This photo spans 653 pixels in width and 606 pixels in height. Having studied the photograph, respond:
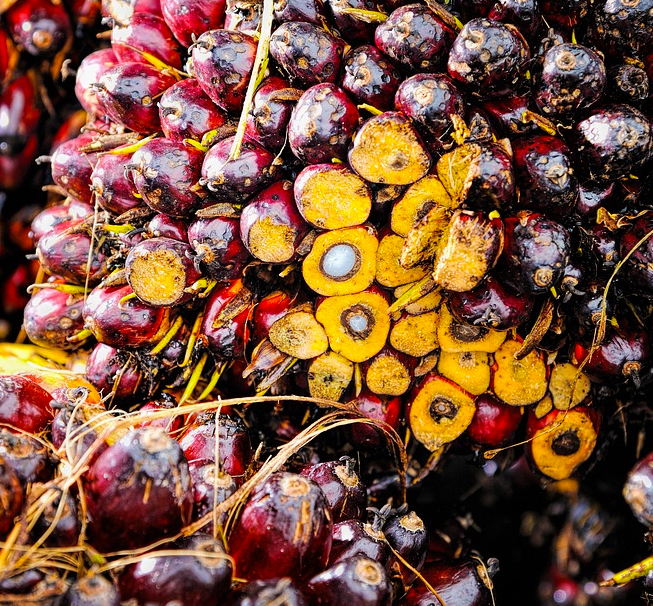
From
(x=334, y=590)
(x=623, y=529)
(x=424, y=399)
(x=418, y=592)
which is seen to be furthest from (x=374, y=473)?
(x=623, y=529)

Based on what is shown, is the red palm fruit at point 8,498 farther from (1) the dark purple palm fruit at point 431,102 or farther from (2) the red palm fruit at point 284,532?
(1) the dark purple palm fruit at point 431,102

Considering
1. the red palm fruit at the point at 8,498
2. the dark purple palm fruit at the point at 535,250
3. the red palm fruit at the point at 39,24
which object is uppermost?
the red palm fruit at the point at 39,24

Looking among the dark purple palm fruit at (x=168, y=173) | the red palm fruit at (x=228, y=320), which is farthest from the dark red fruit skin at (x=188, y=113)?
the red palm fruit at (x=228, y=320)

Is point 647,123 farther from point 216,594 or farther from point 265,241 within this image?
point 216,594

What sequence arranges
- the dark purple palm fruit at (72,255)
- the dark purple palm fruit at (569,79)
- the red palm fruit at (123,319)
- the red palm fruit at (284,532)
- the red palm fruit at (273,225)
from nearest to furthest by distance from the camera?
the red palm fruit at (284,532) → the dark purple palm fruit at (569,79) → the red palm fruit at (273,225) → the red palm fruit at (123,319) → the dark purple palm fruit at (72,255)

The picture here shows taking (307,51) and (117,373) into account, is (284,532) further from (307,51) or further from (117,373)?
(307,51)
